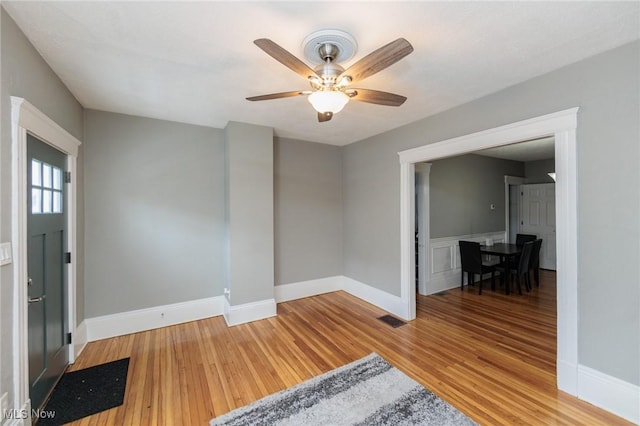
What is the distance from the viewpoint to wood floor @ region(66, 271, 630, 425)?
1.93 m

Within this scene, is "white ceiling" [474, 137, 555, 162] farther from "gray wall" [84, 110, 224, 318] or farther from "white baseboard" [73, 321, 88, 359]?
"white baseboard" [73, 321, 88, 359]

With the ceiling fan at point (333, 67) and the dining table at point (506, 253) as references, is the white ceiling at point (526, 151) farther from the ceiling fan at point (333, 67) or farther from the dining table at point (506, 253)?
the ceiling fan at point (333, 67)

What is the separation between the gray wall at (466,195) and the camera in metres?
4.69

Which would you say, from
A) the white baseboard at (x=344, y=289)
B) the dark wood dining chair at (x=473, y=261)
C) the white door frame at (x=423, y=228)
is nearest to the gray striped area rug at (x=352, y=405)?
the white baseboard at (x=344, y=289)

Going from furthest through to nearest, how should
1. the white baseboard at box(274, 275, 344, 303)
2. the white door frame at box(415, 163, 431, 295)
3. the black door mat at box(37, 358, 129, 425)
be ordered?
the white door frame at box(415, 163, 431, 295)
the white baseboard at box(274, 275, 344, 303)
the black door mat at box(37, 358, 129, 425)

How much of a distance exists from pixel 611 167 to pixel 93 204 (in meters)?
4.81

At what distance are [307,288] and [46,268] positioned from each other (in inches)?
124

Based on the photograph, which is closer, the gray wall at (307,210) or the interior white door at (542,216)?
the gray wall at (307,210)

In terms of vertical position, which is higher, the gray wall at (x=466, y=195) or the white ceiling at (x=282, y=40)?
the white ceiling at (x=282, y=40)

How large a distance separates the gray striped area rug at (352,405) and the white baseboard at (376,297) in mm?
1298

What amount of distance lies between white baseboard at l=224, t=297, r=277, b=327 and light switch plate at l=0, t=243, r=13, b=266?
85.3 inches

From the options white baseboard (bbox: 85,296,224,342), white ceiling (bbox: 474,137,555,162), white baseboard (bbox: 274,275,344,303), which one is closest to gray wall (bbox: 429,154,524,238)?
white ceiling (bbox: 474,137,555,162)

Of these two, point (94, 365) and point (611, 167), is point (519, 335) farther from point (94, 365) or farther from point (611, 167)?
point (94, 365)

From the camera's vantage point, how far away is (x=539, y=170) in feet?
20.2
